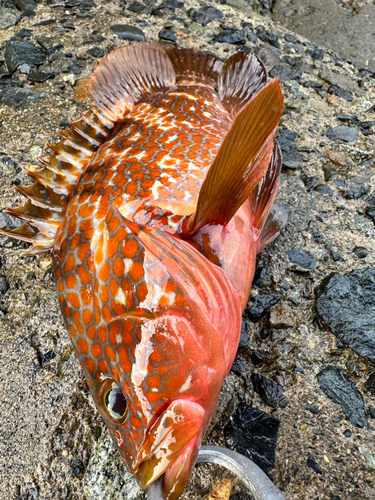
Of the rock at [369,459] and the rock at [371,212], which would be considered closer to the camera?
the rock at [369,459]

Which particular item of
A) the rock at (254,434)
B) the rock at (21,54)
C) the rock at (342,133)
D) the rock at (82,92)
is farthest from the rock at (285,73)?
the rock at (254,434)

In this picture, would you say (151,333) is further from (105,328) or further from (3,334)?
(3,334)

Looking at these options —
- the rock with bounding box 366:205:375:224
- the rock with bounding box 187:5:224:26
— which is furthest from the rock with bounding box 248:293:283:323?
the rock with bounding box 187:5:224:26

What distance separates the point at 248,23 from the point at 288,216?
2.68 m

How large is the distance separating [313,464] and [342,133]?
2676mm

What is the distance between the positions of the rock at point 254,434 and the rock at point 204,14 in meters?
3.93

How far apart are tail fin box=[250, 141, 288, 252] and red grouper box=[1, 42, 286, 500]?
0.01m

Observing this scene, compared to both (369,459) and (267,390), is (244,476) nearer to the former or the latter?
(267,390)

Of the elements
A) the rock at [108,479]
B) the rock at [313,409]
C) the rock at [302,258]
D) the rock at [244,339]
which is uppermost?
the rock at [302,258]

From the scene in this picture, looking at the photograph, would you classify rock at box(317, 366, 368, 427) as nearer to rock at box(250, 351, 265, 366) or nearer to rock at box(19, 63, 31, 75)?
rock at box(250, 351, 265, 366)

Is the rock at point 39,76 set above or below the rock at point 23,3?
below

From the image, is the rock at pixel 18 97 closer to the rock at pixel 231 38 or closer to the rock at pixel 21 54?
the rock at pixel 21 54

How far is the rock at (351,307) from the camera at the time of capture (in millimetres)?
2551

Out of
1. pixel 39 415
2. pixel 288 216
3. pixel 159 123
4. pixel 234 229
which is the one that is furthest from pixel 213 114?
pixel 39 415
